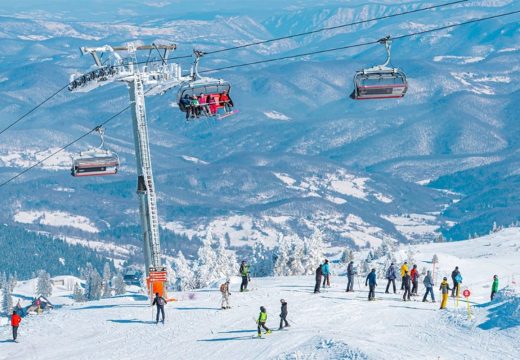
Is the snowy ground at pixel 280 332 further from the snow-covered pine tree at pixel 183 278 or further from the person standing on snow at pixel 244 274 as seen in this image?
the snow-covered pine tree at pixel 183 278

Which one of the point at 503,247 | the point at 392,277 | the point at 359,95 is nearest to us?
the point at 359,95

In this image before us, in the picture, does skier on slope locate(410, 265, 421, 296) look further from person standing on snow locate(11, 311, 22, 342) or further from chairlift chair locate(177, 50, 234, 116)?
person standing on snow locate(11, 311, 22, 342)

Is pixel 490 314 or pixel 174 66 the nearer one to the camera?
pixel 490 314

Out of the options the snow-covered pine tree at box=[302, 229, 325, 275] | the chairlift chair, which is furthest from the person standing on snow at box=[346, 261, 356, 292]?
the snow-covered pine tree at box=[302, 229, 325, 275]

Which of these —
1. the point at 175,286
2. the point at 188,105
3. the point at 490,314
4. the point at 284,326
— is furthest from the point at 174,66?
the point at 175,286

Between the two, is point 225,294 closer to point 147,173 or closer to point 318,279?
point 318,279

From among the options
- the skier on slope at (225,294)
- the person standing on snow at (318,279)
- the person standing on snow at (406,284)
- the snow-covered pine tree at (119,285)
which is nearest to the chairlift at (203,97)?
the skier on slope at (225,294)

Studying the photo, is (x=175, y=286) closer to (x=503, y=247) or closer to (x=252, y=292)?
(x=503, y=247)

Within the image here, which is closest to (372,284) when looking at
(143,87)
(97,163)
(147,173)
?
(147,173)
